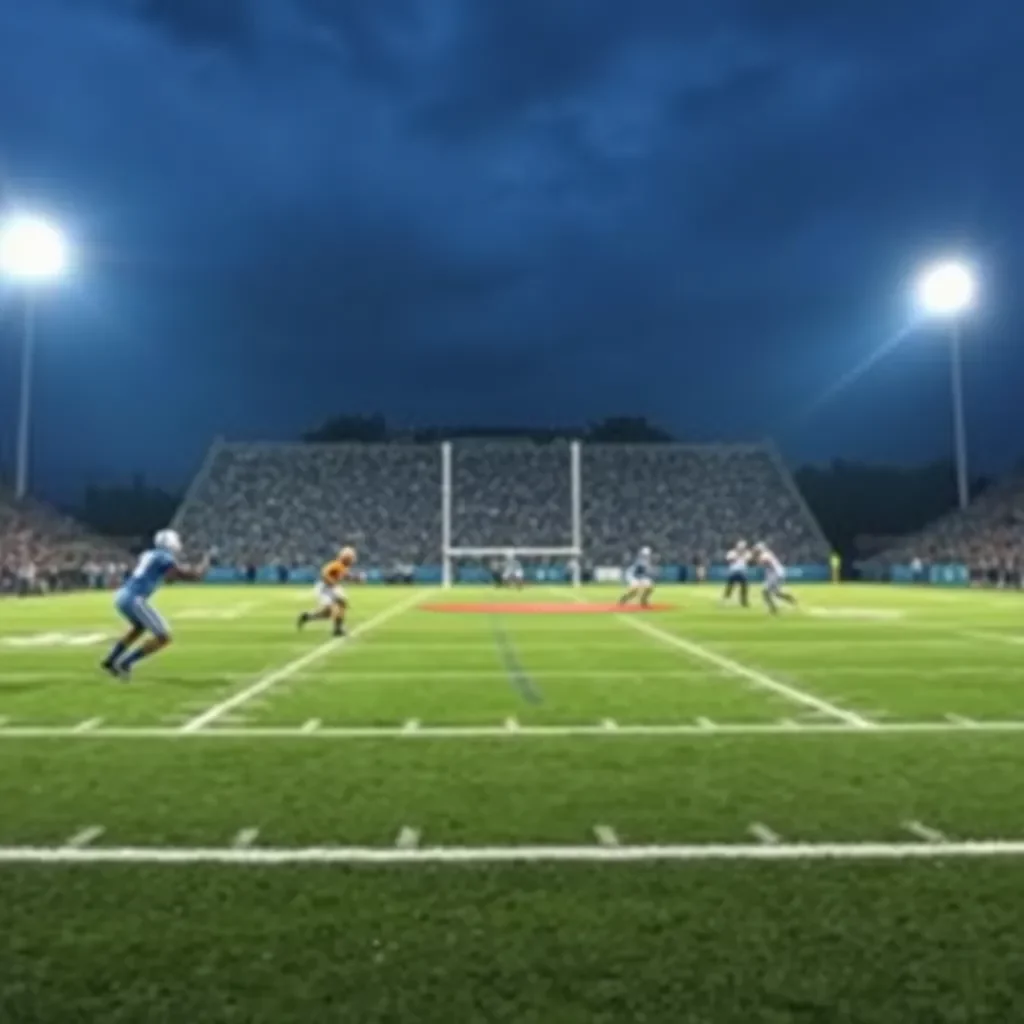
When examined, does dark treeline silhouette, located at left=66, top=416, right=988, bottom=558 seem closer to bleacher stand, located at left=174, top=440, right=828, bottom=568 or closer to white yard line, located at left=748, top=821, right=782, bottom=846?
bleacher stand, located at left=174, top=440, right=828, bottom=568

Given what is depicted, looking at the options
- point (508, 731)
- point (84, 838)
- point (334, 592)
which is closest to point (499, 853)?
point (84, 838)

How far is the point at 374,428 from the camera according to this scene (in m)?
114

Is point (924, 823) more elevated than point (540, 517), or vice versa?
point (540, 517)

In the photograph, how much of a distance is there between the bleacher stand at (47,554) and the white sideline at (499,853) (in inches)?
1722

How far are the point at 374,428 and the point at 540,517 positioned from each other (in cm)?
3936

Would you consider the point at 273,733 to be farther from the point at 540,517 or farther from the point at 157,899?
the point at 540,517

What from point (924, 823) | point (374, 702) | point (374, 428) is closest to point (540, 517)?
point (374, 428)

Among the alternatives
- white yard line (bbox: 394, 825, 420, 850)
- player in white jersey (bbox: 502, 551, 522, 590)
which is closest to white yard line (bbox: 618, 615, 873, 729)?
white yard line (bbox: 394, 825, 420, 850)

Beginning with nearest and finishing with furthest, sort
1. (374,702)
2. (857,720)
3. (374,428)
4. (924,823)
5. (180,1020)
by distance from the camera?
1. (180,1020)
2. (924,823)
3. (857,720)
4. (374,702)
5. (374,428)

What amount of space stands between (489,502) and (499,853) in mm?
73542

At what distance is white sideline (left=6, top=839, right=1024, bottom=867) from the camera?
593 cm

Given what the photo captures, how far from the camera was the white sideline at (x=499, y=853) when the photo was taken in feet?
19.5

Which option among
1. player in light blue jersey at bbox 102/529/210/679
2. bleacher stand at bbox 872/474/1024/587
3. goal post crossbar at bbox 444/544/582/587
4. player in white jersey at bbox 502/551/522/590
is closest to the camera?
player in light blue jersey at bbox 102/529/210/679

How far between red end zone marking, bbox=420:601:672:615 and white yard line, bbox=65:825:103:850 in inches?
975
